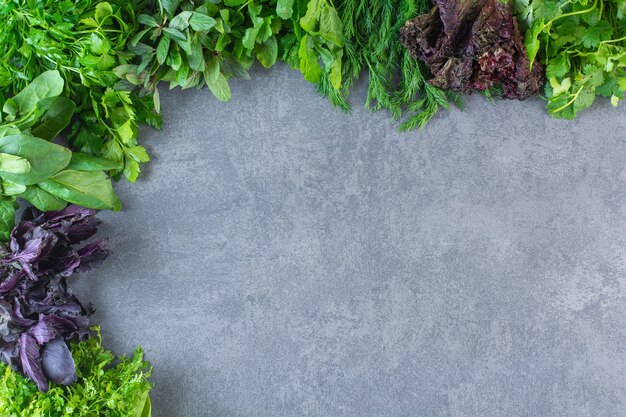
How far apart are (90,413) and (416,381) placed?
2.98 feet

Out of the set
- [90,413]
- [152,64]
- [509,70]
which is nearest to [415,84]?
[509,70]

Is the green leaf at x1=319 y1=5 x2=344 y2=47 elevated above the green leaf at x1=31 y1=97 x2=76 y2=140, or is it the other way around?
the green leaf at x1=319 y1=5 x2=344 y2=47

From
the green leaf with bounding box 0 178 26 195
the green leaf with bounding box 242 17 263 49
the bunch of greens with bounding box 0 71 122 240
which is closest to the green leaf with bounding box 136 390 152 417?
the bunch of greens with bounding box 0 71 122 240

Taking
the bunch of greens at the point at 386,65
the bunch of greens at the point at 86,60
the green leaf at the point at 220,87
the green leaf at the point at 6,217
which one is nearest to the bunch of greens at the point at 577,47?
the bunch of greens at the point at 386,65

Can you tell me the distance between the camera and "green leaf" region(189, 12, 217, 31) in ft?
4.97

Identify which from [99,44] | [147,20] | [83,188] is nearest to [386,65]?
[147,20]

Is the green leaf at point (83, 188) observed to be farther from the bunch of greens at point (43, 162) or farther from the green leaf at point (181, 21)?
the green leaf at point (181, 21)

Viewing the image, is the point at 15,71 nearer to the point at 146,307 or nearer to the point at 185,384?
the point at 146,307

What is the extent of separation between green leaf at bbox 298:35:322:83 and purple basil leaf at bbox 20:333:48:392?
39.6 inches

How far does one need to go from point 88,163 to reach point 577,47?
137 cm

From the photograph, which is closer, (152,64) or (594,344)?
(152,64)

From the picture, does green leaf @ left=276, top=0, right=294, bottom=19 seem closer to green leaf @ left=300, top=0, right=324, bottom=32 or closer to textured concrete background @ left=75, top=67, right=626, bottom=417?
green leaf @ left=300, top=0, right=324, bottom=32

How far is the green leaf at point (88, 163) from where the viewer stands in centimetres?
157

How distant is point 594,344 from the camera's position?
5.73ft
